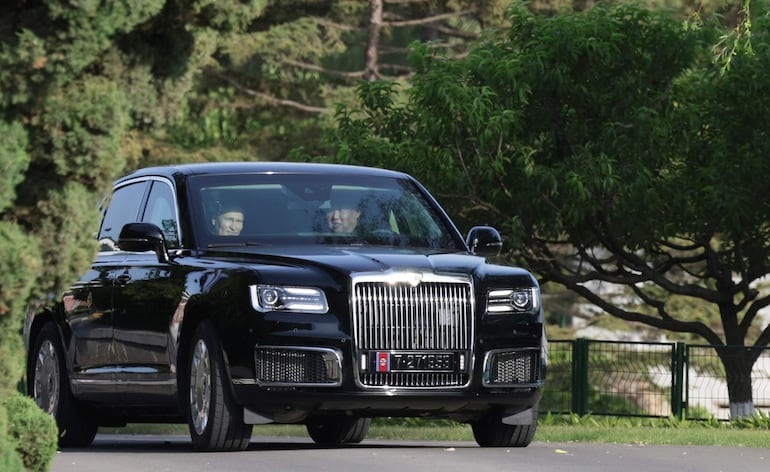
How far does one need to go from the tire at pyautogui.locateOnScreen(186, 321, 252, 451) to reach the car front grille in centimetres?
93

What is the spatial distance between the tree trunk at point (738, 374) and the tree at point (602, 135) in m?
0.02

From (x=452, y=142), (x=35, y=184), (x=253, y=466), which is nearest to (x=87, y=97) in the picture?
(x=35, y=184)

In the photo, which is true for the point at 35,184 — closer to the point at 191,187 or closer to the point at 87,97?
the point at 87,97

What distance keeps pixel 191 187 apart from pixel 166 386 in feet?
5.00

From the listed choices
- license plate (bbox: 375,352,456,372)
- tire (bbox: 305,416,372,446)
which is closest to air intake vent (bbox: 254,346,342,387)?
license plate (bbox: 375,352,456,372)

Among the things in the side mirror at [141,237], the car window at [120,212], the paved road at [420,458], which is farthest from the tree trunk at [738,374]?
the side mirror at [141,237]

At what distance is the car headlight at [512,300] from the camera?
552 inches

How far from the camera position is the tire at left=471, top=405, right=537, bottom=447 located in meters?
14.9

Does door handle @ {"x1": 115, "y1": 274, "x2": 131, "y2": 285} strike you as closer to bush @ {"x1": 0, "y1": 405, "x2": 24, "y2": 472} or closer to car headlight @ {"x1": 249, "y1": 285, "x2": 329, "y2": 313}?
car headlight @ {"x1": 249, "y1": 285, "x2": 329, "y2": 313}

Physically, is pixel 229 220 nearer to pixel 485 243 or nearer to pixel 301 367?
pixel 301 367

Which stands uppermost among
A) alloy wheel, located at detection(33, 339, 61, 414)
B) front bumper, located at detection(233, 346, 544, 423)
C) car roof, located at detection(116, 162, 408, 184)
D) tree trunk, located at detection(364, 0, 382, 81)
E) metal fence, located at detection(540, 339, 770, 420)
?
tree trunk, located at detection(364, 0, 382, 81)

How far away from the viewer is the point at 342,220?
1499cm

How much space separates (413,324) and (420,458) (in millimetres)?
919

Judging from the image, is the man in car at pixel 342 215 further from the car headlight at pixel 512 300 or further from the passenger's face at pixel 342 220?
the car headlight at pixel 512 300
